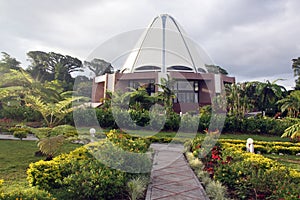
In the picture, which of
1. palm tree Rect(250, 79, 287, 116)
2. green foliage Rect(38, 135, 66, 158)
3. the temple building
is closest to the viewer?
green foliage Rect(38, 135, 66, 158)

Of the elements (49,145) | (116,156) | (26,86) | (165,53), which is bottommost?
(116,156)

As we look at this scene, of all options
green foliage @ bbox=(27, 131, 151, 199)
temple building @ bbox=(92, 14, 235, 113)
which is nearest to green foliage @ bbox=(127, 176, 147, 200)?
green foliage @ bbox=(27, 131, 151, 199)

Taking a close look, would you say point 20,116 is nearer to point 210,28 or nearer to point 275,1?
point 210,28

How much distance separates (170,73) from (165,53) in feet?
18.4

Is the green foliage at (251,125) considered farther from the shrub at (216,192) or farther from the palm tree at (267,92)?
the shrub at (216,192)

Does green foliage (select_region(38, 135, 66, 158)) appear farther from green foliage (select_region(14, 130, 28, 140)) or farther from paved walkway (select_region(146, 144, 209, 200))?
green foliage (select_region(14, 130, 28, 140))

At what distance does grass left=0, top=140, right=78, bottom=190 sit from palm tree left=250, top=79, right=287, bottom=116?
16.3 metres

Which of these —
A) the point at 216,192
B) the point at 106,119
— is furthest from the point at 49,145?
the point at 106,119

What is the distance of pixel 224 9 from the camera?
6.96 meters

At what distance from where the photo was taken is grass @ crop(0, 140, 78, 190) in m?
4.40

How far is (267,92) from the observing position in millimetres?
20297

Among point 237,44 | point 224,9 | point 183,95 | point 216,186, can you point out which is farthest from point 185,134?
point 183,95

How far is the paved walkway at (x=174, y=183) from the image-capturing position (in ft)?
13.2

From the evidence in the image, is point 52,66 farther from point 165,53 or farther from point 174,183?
point 174,183
